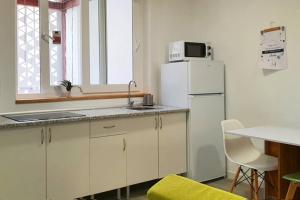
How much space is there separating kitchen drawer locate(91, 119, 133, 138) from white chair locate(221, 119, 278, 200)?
3.21 feet

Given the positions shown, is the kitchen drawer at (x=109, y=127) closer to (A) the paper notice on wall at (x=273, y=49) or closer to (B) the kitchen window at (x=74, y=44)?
(B) the kitchen window at (x=74, y=44)

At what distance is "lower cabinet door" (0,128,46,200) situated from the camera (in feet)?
8.12

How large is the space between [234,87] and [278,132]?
43.9 inches

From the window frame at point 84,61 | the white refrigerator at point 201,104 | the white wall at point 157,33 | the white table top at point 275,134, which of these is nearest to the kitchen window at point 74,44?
the window frame at point 84,61

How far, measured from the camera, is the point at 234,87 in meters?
3.86

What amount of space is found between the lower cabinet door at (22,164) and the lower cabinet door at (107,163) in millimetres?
480

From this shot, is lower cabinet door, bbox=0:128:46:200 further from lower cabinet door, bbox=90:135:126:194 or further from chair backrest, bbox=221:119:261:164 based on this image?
chair backrest, bbox=221:119:261:164

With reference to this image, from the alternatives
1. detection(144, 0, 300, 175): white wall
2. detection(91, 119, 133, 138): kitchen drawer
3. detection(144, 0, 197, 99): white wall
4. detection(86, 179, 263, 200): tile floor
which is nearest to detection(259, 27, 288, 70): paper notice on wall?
detection(144, 0, 300, 175): white wall

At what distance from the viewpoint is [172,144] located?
3.58 m

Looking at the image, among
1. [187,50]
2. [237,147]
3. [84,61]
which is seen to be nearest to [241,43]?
[187,50]

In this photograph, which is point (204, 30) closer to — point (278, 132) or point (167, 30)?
point (167, 30)

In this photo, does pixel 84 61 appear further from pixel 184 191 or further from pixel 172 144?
pixel 184 191

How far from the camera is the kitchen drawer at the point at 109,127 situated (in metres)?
2.97

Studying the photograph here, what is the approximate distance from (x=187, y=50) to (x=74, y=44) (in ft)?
4.33
